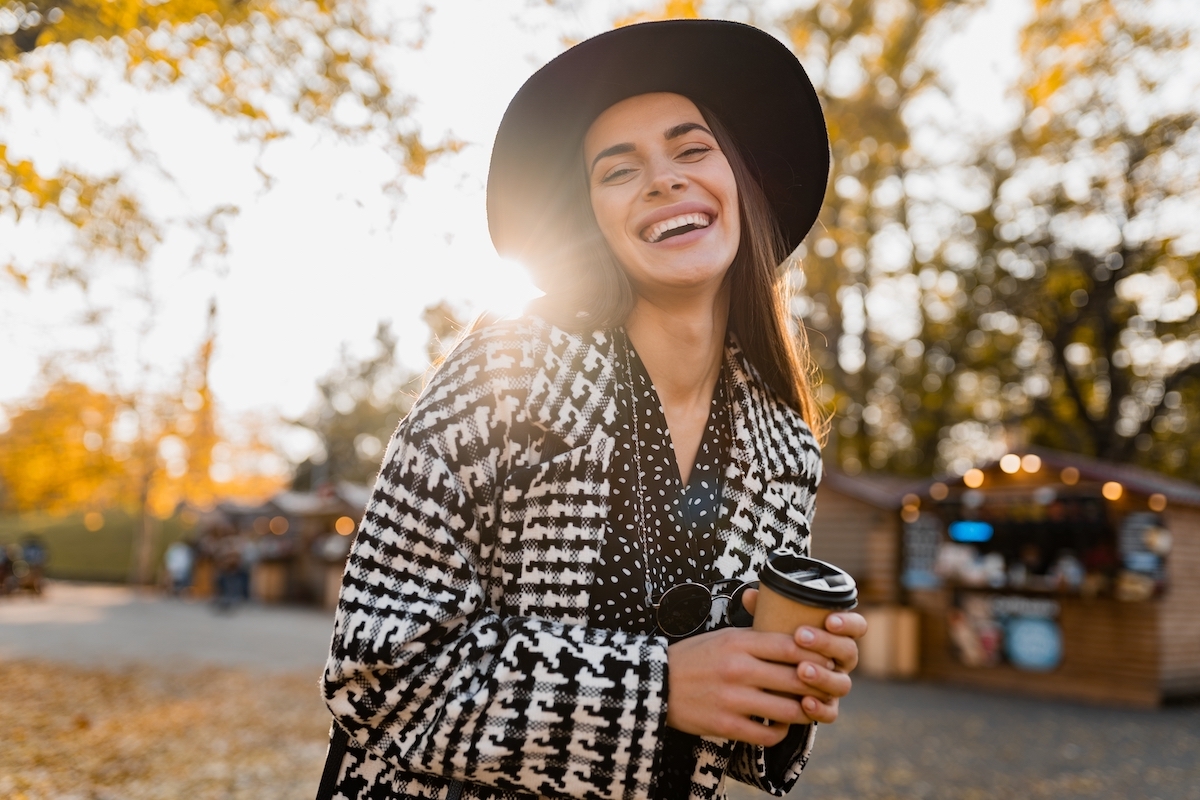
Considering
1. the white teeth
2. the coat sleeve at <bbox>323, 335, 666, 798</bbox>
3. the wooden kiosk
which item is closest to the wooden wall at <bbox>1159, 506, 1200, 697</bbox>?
the wooden kiosk

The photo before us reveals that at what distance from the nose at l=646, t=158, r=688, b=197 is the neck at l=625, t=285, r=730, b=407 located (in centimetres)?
20

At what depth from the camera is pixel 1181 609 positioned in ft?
41.1

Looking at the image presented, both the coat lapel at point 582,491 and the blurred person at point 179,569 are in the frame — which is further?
the blurred person at point 179,569

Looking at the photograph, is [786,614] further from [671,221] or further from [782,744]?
[671,221]

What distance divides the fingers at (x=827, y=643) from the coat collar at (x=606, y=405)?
1.43 feet

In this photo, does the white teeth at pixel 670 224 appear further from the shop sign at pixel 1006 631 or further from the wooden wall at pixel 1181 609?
the shop sign at pixel 1006 631

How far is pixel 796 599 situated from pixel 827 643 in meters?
0.07

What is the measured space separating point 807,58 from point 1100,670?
1132cm

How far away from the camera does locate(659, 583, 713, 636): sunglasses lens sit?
4.17ft

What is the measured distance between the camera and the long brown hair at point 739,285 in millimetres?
1541

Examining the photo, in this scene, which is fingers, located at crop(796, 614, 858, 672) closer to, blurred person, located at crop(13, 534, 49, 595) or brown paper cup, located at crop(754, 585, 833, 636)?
brown paper cup, located at crop(754, 585, 833, 636)

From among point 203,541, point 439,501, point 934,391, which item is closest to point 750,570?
point 439,501

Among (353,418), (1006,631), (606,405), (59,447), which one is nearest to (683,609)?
(606,405)

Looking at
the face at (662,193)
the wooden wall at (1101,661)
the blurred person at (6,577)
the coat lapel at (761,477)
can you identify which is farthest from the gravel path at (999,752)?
the blurred person at (6,577)
